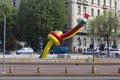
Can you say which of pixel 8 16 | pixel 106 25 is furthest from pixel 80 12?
pixel 8 16

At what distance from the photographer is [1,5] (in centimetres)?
8975

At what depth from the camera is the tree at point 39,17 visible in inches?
3364

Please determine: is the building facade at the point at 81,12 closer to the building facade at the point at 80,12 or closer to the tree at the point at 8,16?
the building facade at the point at 80,12

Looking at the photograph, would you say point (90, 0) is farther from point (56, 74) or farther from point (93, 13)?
point (56, 74)

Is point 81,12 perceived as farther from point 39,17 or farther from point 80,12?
point 39,17

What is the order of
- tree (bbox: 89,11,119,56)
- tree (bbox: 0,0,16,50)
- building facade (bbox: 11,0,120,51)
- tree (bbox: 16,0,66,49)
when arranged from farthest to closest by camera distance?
building facade (bbox: 11,0,120,51) < tree (bbox: 0,0,16,50) < tree (bbox: 16,0,66,49) < tree (bbox: 89,11,119,56)

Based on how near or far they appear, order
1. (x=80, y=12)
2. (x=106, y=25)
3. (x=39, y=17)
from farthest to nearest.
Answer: (x=80, y=12)
(x=39, y=17)
(x=106, y=25)

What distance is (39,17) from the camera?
8525 cm

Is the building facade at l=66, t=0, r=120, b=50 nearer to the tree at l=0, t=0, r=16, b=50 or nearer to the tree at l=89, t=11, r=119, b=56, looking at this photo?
the tree at l=89, t=11, r=119, b=56

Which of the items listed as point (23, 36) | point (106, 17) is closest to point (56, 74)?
point (106, 17)

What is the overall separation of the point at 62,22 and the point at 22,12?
31.1 feet

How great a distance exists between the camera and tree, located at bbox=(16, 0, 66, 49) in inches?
3364

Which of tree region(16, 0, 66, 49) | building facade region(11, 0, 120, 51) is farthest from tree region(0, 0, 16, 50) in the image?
building facade region(11, 0, 120, 51)

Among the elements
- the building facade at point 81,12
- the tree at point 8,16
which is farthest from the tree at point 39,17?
the building facade at point 81,12
